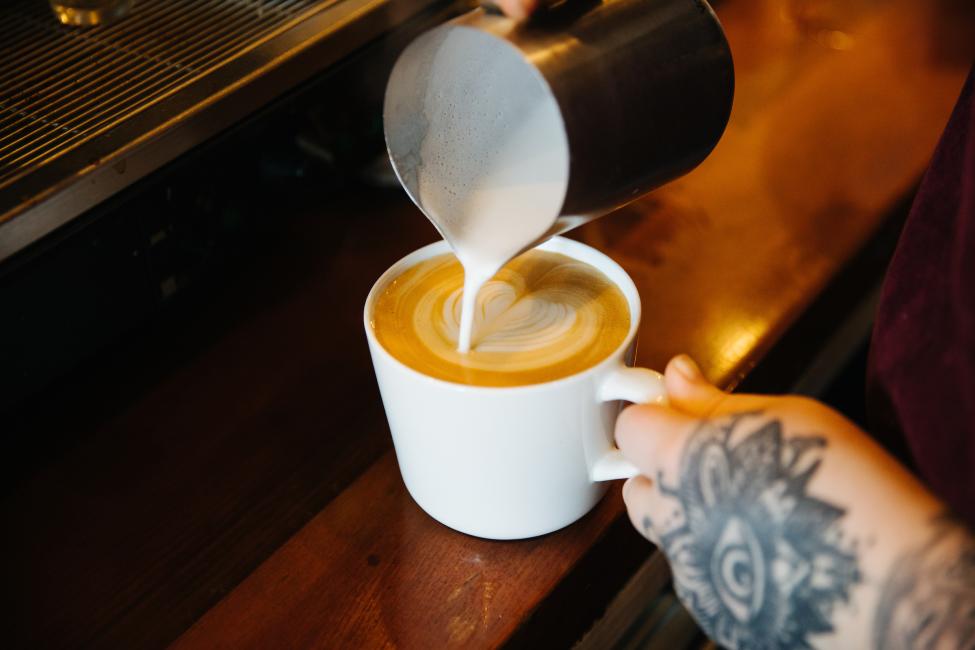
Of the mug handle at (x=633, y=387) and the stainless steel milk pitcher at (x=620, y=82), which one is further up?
the stainless steel milk pitcher at (x=620, y=82)

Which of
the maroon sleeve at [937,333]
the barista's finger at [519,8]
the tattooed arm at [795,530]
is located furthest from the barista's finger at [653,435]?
the barista's finger at [519,8]

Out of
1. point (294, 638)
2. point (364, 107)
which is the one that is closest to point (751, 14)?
point (364, 107)

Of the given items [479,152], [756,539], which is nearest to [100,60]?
[479,152]

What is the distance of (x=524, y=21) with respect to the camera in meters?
0.78

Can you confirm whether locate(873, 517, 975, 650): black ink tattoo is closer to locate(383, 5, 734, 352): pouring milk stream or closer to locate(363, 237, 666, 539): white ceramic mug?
locate(363, 237, 666, 539): white ceramic mug

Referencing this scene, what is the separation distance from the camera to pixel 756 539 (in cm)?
76

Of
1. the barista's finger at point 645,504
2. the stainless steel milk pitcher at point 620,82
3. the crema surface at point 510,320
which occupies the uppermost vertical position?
the stainless steel milk pitcher at point 620,82

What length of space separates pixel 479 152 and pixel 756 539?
0.49 metres

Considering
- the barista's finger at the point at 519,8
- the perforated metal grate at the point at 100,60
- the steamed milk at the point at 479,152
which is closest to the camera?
the barista's finger at the point at 519,8

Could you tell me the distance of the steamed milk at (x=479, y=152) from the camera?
947mm

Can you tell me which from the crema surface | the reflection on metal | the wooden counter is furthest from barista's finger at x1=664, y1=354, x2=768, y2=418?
the reflection on metal

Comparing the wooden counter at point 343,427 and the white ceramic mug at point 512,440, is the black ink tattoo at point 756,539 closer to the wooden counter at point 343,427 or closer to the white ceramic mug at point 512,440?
the white ceramic mug at point 512,440

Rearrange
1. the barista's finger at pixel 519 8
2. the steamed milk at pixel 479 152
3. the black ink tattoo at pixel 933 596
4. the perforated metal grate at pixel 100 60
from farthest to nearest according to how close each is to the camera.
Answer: the perforated metal grate at pixel 100 60, the steamed milk at pixel 479 152, the barista's finger at pixel 519 8, the black ink tattoo at pixel 933 596

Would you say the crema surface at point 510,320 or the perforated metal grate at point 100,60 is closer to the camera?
the crema surface at point 510,320
